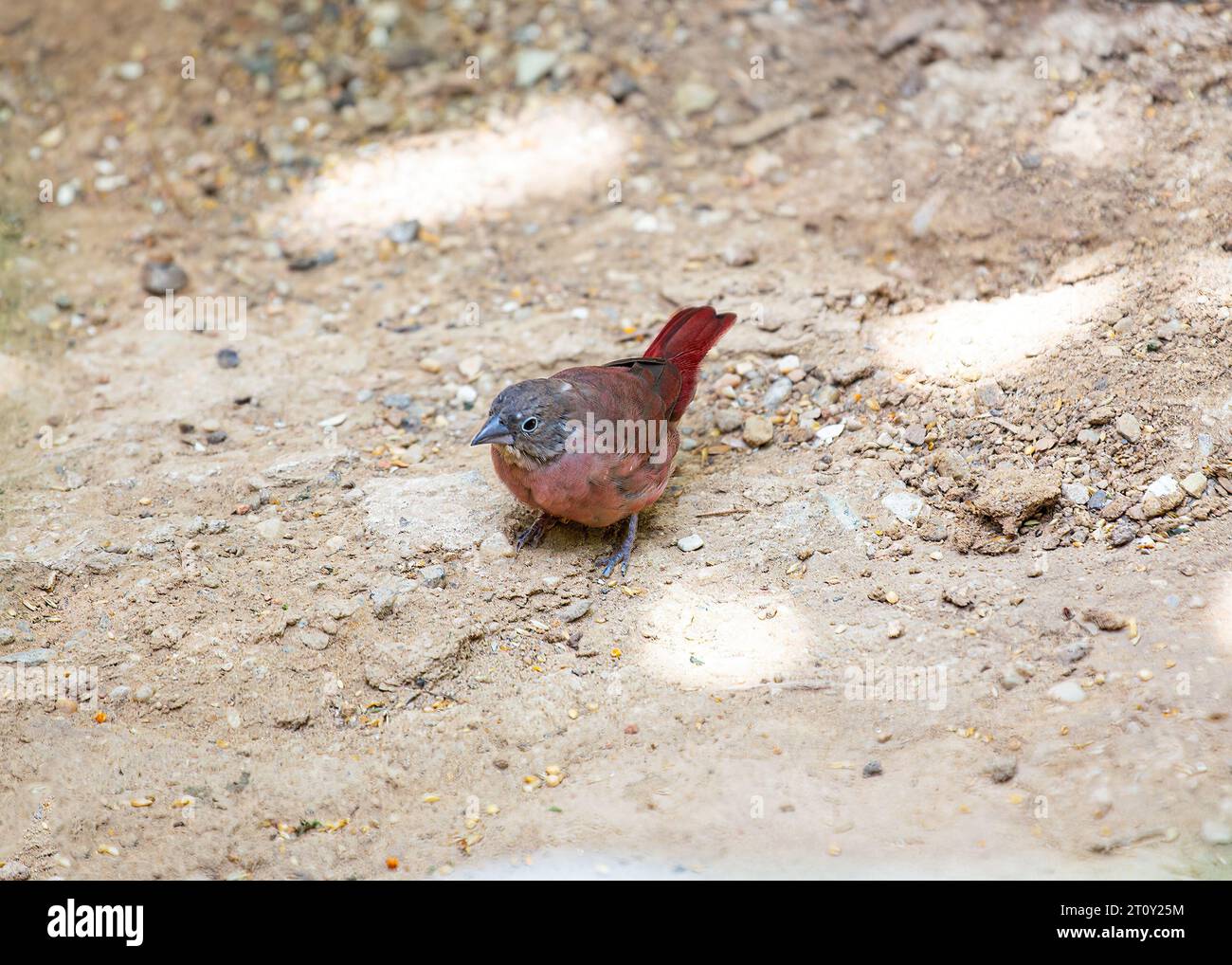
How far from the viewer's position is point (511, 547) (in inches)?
166

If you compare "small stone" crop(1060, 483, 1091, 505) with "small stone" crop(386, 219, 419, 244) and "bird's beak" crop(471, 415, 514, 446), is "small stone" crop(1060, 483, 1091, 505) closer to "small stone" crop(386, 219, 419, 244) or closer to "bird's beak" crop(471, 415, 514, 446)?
"bird's beak" crop(471, 415, 514, 446)

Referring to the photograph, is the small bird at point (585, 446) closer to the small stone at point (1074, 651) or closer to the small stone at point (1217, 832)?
the small stone at point (1074, 651)

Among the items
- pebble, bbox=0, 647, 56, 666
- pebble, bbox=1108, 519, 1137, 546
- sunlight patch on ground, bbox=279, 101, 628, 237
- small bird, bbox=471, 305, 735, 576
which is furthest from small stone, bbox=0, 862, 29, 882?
sunlight patch on ground, bbox=279, 101, 628, 237

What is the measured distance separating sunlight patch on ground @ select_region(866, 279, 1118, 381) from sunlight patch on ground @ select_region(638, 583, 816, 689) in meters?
1.43

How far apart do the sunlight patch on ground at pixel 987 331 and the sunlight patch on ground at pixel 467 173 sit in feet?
6.64

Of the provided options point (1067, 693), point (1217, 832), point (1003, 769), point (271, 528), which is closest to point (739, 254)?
point (271, 528)

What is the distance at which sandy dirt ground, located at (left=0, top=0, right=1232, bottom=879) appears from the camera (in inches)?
127

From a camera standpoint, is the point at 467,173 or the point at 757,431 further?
the point at 467,173

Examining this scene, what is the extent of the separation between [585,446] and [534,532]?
486 millimetres

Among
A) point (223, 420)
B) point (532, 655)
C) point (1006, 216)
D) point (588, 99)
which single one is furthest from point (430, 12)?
point (532, 655)

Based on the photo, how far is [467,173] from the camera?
6.20 meters

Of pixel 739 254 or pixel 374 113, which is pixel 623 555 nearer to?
pixel 739 254

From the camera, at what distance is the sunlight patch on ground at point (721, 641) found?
143 inches

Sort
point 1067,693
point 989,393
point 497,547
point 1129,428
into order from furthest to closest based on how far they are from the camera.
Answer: point 989,393 < point 497,547 < point 1129,428 < point 1067,693
